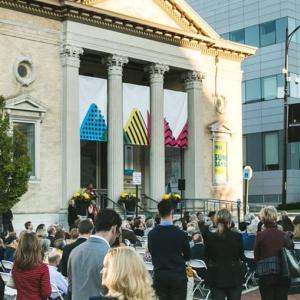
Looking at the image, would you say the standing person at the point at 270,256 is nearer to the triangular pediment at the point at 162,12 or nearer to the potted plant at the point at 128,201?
the potted plant at the point at 128,201

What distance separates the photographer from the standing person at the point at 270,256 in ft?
28.2

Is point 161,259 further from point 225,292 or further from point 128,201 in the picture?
point 128,201

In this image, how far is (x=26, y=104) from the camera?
28547 millimetres

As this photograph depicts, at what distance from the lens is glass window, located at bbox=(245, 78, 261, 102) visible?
50781 millimetres

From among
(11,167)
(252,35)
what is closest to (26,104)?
(11,167)

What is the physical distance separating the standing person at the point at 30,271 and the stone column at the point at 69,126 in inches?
898

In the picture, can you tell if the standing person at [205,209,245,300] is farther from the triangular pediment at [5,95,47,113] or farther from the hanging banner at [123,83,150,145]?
the hanging banner at [123,83,150,145]

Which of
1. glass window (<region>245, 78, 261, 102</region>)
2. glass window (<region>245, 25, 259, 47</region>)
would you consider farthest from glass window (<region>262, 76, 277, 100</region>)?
glass window (<region>245, 25, 259, 47</region>)

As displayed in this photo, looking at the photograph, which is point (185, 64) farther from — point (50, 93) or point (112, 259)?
point (112, 259)

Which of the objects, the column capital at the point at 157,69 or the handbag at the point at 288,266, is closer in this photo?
the handbag at the point at 288,266

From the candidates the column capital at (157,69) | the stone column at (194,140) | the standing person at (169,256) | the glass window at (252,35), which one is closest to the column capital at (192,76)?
the stone column at (194,140)

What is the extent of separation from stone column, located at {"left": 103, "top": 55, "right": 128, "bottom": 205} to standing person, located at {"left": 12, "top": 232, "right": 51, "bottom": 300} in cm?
2471

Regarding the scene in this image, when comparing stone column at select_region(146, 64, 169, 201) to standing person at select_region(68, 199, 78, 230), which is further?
stone column at select_region(146, 64, 169, 201)

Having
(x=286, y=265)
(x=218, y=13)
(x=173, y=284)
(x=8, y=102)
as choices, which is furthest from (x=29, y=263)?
(x=218, y=13)
